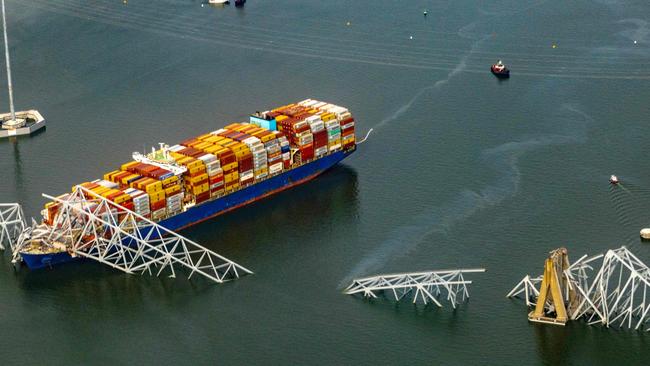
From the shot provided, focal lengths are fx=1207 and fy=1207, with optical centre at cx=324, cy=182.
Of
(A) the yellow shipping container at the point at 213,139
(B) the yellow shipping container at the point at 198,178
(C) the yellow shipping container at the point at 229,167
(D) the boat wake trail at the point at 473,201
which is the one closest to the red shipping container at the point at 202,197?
(B) the yellow shipping container at the point at 198,178

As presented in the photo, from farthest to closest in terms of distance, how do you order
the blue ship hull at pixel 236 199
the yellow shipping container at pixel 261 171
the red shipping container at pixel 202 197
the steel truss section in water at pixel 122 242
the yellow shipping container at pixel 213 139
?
1. the yellow shipping container at pixel 213 139
2. the yellow shipping container at pixel 261 171
3. the red shipping container at pixel 202 197
4. the blue ship hull at pixel 236 199
5. the steel truss section in water at pixel 122 242

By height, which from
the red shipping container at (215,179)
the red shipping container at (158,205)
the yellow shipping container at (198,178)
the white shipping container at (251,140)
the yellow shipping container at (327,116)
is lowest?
the red shipping container at (158,205)

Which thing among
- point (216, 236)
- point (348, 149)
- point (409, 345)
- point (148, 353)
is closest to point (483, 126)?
point (348, 149)

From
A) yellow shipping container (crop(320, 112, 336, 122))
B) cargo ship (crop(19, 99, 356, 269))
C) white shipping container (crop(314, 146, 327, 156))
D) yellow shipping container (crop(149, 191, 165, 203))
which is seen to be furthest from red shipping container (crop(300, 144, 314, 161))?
yellow shipping container (crop(149, 191, 165, 203))

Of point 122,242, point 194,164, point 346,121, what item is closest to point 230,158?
point 194,164

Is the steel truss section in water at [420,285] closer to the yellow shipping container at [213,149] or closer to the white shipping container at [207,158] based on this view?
the white shipping container at [207,158]

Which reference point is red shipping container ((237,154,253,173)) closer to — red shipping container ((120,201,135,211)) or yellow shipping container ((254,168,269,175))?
yellow shipping container ((254,168,269,175))
